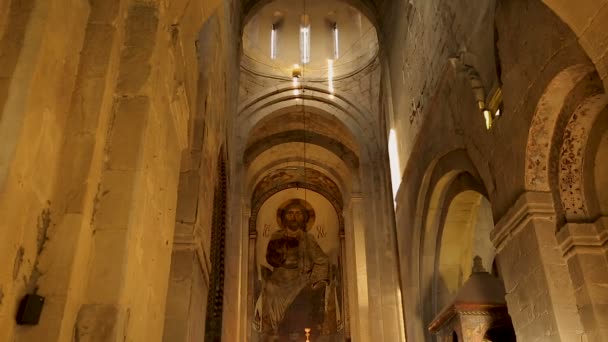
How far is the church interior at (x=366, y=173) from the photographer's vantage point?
7.52 feet

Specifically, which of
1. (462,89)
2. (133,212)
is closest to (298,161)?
(462,89)

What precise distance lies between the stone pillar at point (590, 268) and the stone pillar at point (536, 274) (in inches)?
2.3

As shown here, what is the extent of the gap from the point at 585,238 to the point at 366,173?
9.13 meters

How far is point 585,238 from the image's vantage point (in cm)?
473

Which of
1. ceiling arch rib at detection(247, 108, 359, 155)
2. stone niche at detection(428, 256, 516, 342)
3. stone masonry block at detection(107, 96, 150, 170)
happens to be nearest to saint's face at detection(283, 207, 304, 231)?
ceiling arch rib at detection(247, 108, 359, 155)

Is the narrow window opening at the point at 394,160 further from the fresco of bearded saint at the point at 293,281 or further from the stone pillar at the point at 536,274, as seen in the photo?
the fresco of bearded saint at the point at 293,281

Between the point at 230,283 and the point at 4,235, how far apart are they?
977 centimetres

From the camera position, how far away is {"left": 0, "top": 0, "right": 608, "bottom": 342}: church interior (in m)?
2.29

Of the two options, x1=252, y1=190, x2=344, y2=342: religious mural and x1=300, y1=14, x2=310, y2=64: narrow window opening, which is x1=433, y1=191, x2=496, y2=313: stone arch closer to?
x1=300, y1=14, x2=310, y2=64: narrow window opening

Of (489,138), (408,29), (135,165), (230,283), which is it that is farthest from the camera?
(230,283)

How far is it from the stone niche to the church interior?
0.03m

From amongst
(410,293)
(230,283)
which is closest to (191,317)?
(410,293)

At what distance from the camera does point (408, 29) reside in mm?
10172

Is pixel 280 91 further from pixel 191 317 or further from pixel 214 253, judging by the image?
pixel 191 317
